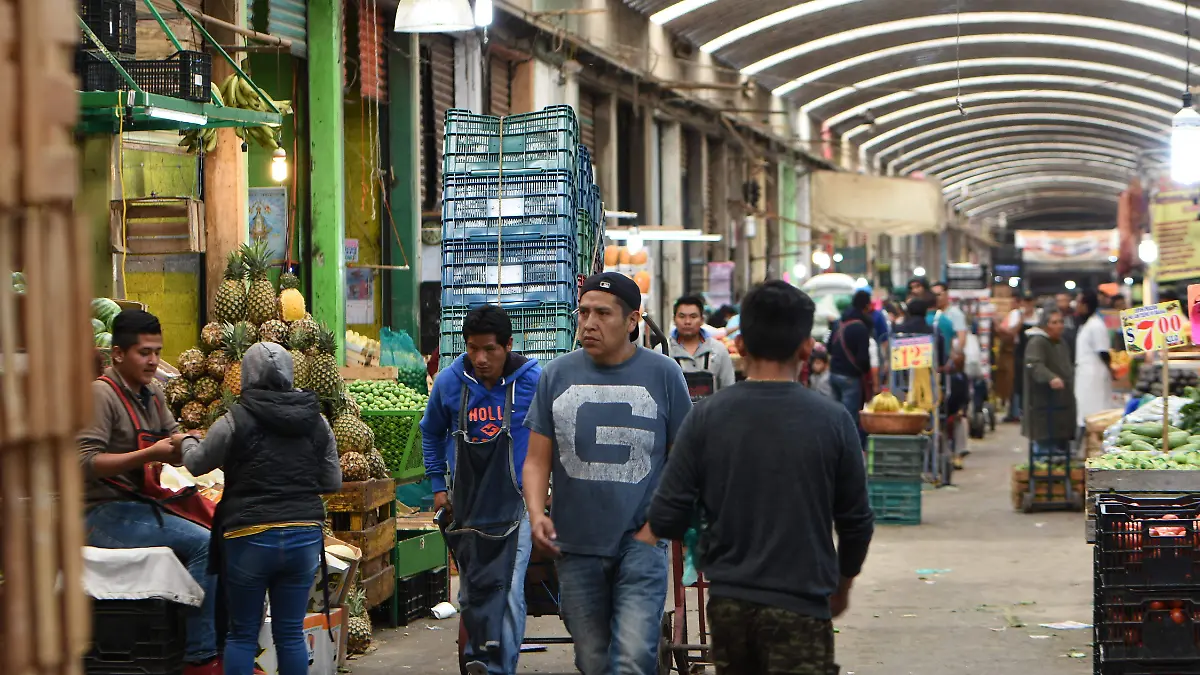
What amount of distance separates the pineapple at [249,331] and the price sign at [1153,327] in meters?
4.96

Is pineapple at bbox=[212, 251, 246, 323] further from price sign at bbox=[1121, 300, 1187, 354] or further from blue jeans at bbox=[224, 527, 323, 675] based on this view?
price sign at bbox=[1121, 300, 1187, 354]

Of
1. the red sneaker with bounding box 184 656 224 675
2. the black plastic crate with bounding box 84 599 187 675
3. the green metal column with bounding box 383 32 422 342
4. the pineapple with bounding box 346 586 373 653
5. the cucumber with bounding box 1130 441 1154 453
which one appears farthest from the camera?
the green metal column with bounding box 383 32 422 342

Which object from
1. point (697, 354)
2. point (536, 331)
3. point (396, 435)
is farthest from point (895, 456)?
point (536, 331)

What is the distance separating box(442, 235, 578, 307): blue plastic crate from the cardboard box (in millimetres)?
2304

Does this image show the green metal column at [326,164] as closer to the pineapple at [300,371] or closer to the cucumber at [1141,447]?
the pineapple at [300,371]

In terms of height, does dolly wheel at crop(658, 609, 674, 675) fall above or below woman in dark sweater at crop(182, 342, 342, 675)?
below

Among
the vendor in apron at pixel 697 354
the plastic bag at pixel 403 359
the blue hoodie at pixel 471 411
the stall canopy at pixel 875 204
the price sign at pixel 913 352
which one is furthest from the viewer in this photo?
the stall canopy at pixel 875 204

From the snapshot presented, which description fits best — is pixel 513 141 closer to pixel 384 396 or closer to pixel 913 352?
pixel 384 396

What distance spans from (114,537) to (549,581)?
212cm

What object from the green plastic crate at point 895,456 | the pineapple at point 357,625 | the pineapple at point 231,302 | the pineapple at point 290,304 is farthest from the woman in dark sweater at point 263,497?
the green plastic crate at point 895,456

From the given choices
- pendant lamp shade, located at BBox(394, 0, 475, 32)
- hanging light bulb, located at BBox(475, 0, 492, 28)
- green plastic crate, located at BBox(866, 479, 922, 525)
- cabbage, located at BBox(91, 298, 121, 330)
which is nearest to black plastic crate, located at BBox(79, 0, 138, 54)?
cabbage, located at BBox(91, 298, 121, 330)

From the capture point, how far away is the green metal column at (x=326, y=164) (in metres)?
14.2

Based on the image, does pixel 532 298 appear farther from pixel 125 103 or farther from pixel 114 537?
pixel 114 537

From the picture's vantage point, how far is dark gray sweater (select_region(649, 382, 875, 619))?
4.17 meters
